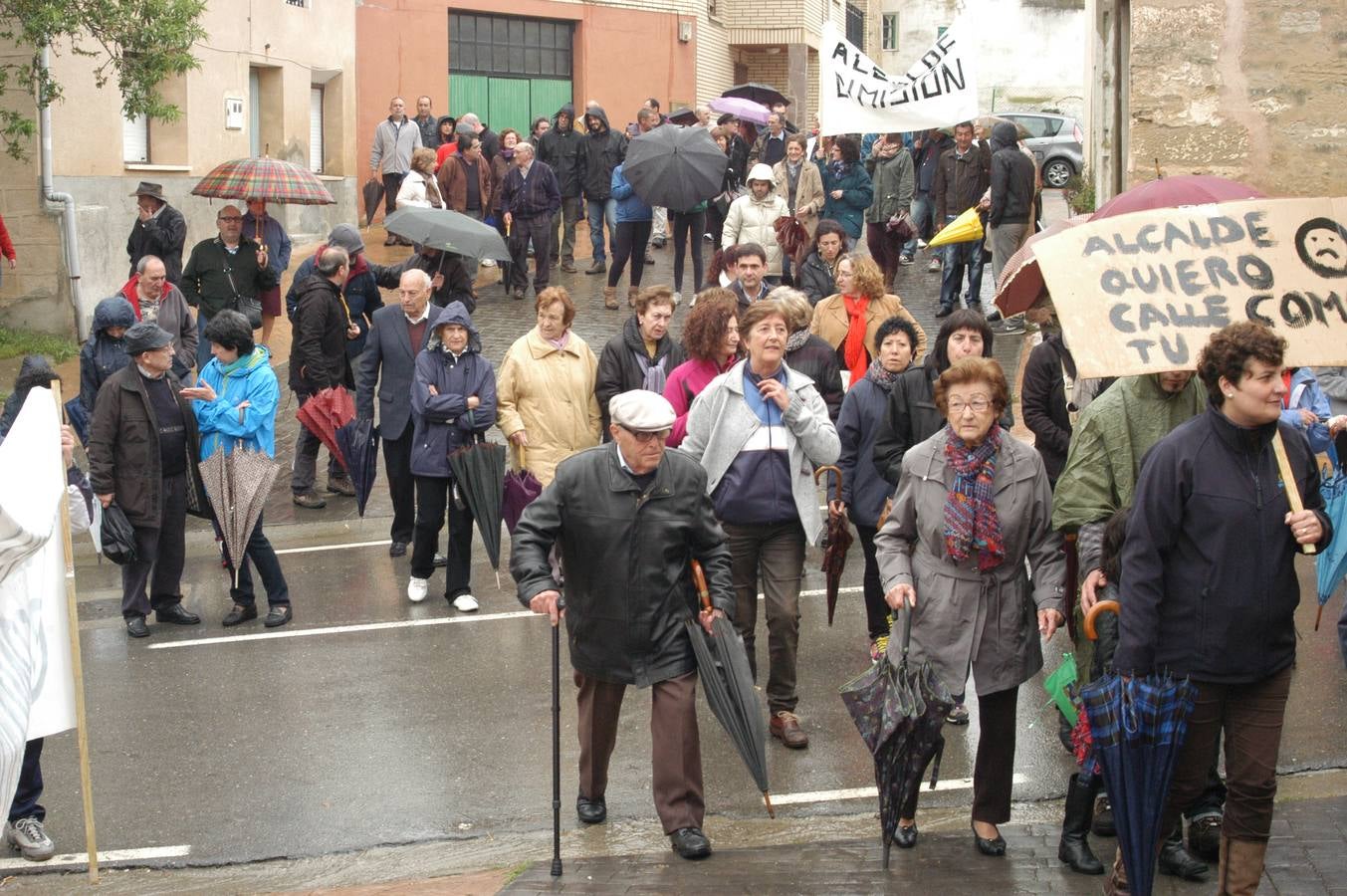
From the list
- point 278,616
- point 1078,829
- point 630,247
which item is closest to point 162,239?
point 630,247

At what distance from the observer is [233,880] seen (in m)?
6.44

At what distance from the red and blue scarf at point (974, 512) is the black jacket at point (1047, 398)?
7.79 feet

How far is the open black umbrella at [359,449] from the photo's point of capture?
38.2ft

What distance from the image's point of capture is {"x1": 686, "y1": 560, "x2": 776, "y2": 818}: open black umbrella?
20.4ft

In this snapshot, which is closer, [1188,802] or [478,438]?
[1188,802]

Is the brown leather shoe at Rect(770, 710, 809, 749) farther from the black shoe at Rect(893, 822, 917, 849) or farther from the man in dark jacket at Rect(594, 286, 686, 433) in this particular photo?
the man in dark jacket at Rect(594, 286, 686, 433)

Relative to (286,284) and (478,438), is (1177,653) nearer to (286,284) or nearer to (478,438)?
(478,438)

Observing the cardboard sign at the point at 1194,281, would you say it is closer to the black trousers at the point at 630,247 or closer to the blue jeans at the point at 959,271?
the blue jeans at the point at 959,271

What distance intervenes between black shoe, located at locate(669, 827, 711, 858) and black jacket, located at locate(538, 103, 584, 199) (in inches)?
610

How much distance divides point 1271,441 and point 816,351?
371 cm

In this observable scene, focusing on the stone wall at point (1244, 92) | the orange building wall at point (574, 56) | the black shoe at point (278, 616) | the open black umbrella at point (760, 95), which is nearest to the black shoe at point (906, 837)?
the black shoe at point (278, 616)

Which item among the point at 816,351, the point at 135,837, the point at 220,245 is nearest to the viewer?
the point at 135,837

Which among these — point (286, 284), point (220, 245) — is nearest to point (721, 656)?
point (220, 245)

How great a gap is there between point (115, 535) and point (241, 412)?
996 mm
